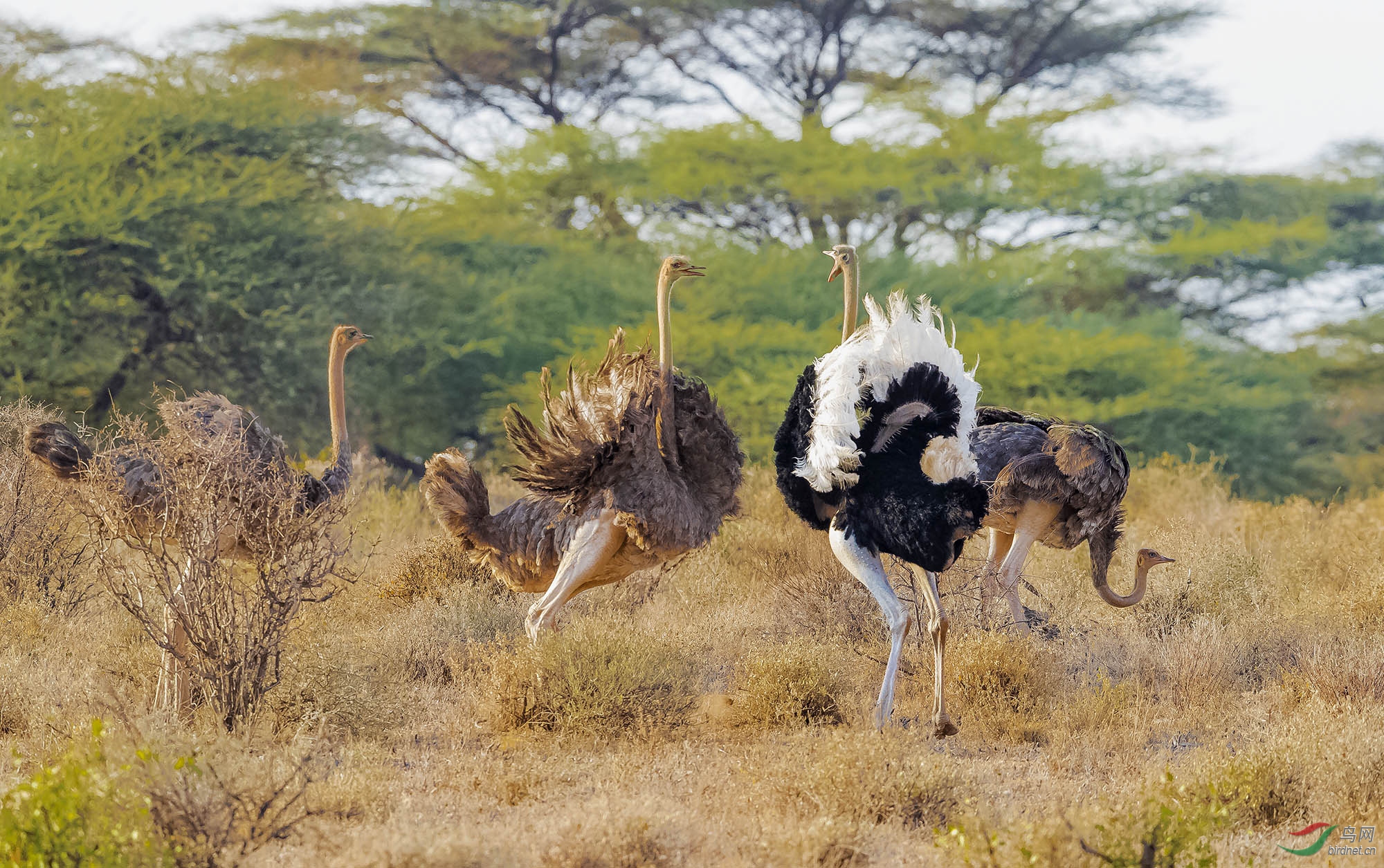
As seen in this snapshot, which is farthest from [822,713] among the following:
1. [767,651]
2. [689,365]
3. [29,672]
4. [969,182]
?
[969,182]

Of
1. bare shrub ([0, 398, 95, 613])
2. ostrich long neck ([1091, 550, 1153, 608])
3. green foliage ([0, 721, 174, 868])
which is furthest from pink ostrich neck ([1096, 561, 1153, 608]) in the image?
bare shrub ([0, 398, 95, 613])

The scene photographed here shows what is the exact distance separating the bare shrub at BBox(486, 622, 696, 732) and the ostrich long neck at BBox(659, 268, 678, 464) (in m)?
0.97

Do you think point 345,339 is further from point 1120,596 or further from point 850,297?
point 1120,596

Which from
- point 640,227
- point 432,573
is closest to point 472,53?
point 640,227

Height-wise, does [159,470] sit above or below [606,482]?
above

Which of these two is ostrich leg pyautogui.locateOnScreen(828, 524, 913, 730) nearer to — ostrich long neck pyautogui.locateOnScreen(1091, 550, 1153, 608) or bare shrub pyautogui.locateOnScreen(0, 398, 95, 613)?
ostrich long neck pyautogui.locateOnScreen(1091, 550, 1153, 608)

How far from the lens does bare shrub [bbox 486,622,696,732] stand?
593cm

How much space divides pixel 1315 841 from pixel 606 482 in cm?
335

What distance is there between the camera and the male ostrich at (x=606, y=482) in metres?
6.49

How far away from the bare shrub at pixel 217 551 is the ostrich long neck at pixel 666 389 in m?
1.64

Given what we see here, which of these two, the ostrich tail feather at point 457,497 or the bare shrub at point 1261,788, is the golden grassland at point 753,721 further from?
the ostrich tail feather at point 457,497

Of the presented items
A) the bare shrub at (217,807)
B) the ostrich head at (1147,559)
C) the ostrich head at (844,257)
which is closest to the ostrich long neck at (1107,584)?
the ostrich head at (1147,559)

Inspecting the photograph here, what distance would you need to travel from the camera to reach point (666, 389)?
666 cm

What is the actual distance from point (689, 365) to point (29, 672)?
37.2 ft
